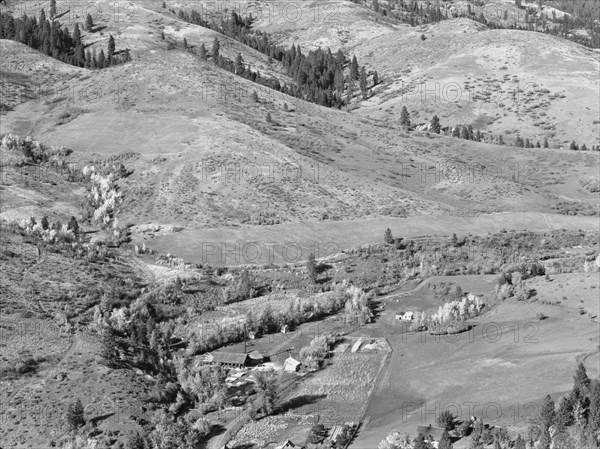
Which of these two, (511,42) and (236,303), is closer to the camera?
(236,303)

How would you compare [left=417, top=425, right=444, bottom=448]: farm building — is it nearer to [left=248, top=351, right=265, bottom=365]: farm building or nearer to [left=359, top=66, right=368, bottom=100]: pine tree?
[left=248, top=351, right=265, bottom=365]: farm building

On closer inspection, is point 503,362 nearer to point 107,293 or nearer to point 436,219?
point 107,293

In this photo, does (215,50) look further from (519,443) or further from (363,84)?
(519,443)

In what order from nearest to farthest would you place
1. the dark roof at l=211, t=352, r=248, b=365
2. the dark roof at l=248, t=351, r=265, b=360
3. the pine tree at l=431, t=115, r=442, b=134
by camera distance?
the dark roof at l=211, t=352, r=248, b=365 → the dark roof at l=248, t=351, r=265, b=360 → the pine tree at l=431, t=115, r=442, b=134

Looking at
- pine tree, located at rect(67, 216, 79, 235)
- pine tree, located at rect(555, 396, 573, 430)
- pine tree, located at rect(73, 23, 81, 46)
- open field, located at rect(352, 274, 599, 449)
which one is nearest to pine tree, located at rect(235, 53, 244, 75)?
pine tree, located at rect(73, 23, 81, 46)

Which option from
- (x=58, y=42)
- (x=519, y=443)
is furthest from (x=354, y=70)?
(x=519, y=443)

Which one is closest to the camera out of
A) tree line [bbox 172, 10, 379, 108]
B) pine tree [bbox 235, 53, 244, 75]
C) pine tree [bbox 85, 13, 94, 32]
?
pine tree [bbox 235, 53, 244, 75]

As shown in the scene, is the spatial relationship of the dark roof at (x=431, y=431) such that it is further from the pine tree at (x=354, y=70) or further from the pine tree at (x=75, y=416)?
the pine tree at (x=354, y=70)

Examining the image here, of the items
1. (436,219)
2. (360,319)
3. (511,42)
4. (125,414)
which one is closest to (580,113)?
(511,42)
